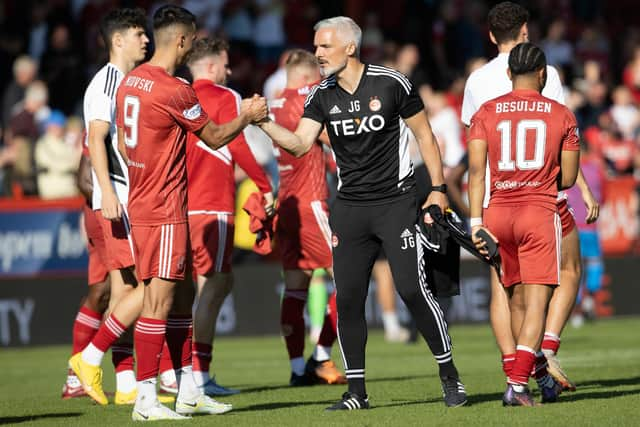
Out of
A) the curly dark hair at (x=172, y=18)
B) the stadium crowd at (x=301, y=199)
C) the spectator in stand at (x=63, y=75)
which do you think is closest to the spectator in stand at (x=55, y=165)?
the spectator in stand at (x=63, y=75)

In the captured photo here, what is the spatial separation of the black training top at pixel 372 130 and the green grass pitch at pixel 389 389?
1.58m

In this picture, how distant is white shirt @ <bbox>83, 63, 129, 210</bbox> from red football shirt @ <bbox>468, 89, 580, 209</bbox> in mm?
2936

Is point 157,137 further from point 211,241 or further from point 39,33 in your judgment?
point 39,33

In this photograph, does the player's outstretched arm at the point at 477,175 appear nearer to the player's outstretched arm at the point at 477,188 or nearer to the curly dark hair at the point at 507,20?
the player's outstretched arm at the point at 477,188

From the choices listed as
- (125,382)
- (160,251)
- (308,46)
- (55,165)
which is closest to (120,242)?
(125,382)

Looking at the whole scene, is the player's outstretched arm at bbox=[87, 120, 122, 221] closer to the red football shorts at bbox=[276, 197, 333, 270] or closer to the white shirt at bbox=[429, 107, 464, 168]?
the red football shorts at bbox=[276, 197, 333, 270]

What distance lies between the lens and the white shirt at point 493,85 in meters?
9.99

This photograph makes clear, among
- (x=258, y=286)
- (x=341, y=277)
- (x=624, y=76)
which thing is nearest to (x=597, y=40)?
(x=624, y=76)

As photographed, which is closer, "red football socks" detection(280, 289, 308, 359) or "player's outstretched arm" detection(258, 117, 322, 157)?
"player's outstretched arm" detection(258, 117, 322, 157)

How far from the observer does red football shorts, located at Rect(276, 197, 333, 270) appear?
472 inches

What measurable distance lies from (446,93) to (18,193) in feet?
31.5

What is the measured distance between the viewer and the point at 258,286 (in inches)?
736

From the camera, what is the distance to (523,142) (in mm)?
9109

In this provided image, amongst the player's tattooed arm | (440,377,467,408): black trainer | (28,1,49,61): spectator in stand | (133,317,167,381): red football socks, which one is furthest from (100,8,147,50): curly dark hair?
(28,1,49,61): spectator in stand
